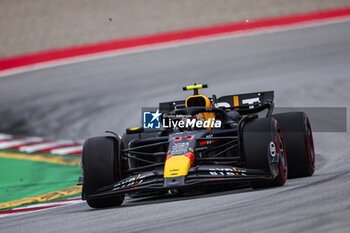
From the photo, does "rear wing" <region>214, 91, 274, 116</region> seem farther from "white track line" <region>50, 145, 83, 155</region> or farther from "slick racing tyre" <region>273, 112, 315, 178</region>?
"white track line" <region>50, 145, 83, 155</region>

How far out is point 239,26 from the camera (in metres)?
23.8

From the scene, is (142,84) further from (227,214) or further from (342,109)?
(227,214)

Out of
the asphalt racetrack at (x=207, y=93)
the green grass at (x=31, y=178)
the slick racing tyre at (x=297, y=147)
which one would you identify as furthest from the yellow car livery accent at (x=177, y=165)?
the green grass at (x=31, y=178)

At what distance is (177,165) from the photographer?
723 cm

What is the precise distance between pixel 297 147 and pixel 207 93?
713 cm

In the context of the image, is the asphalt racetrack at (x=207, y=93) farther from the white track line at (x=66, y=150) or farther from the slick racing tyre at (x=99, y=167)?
the white track line at (x=66, y=150)

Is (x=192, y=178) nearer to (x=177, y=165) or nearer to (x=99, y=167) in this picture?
(x=177, y=165)

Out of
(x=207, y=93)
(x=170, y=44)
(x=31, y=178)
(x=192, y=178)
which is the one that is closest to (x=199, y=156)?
(x=192, y=178)

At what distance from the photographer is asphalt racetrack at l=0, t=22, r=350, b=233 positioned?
18.1 ft

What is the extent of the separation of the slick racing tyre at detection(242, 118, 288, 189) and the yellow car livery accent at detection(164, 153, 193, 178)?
2.21ft

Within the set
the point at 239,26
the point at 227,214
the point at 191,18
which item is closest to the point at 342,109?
the point at 227,214

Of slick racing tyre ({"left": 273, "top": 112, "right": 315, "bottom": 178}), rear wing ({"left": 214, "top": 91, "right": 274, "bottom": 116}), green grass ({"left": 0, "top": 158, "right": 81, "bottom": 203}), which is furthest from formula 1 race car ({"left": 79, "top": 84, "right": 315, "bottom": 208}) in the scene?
green grass ({"left": 0, "top": 158, "right": 81, "bottom": 203})

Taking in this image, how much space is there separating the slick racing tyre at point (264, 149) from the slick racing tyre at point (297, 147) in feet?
3.35

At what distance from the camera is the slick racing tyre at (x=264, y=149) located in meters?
7.28
